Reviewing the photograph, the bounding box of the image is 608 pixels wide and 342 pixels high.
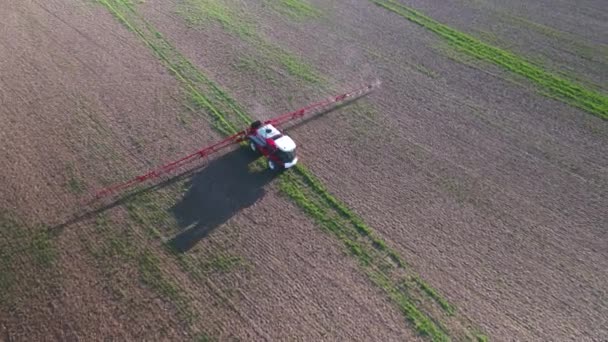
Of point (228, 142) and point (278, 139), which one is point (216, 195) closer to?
point (228, 142)

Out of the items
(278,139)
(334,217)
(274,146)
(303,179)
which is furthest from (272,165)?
(334,217)

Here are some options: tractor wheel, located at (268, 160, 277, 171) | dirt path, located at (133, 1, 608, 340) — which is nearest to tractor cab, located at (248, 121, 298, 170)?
tractor wheel, located at (268, 160, 277, 171)

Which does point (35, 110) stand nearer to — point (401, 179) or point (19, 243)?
point (19, 243)

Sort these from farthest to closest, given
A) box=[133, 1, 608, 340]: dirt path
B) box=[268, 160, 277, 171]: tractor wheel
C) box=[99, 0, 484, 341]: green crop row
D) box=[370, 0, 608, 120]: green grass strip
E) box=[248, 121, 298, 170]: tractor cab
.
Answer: box=[370, 0, 608, 120]: green grass strip
box=[268, 160, 277, 171]: tractor wheel
box=[248, 121, 298, 170]: tractor cab
box=[133, 1, 608, 340]: dirt path
box=[99, 0, 484, 341]: green crop row

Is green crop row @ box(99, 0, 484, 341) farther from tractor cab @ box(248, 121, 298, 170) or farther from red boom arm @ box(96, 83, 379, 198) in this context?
red boom arm @ box(96, 83, 379, 198)

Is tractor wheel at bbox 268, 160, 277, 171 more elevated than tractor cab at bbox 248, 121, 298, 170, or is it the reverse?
tractor cab at bbox 248, 121, 298, 170

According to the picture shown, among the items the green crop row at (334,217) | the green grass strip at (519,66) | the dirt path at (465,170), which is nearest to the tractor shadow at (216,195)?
the green crop row at (334,217)

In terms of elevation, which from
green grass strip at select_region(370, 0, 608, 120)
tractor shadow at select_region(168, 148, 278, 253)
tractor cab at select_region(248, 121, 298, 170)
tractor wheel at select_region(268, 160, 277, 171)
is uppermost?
green grass strip at select_region(370, 0, 608, 120)

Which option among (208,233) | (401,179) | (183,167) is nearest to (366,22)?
(401,179)
